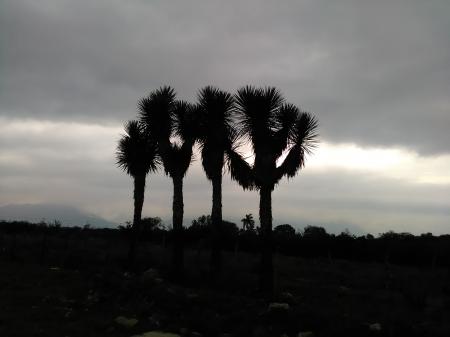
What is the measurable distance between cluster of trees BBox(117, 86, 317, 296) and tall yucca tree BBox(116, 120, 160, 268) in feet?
0.16

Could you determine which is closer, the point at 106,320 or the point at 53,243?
the point at 106,320

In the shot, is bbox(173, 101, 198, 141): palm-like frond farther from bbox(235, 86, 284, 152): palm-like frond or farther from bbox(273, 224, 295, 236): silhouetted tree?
bbox(273, 224, 295, 236): silhouetted tree

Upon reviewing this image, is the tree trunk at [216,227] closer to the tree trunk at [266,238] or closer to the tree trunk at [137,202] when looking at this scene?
the tree trunk at [266,238]

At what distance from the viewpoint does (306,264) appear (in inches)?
1442

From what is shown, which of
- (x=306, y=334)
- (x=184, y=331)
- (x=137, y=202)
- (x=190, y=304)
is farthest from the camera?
(x=137, y=202)

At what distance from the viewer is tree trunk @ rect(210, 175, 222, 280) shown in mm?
22047

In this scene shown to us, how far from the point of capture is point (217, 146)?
2272 cm

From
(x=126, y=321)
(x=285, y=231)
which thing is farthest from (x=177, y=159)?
(x=285, y=231)

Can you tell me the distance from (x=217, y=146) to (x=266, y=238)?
478 centimetres

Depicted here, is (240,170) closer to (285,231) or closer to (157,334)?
(157,334)

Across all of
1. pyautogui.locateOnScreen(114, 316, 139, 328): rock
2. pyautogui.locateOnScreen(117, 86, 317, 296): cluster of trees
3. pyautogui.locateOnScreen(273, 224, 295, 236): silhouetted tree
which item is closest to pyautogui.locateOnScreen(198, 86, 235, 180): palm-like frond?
pyautogui.locateOnScreen(117, 86, 317, 296): cluster of trees

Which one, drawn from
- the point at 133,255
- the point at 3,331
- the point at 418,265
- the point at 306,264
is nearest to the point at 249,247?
the point at 306,264

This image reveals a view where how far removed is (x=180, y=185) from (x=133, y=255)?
4.55 m

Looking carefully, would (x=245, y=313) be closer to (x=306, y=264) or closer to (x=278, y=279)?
(x=278, y=279)
